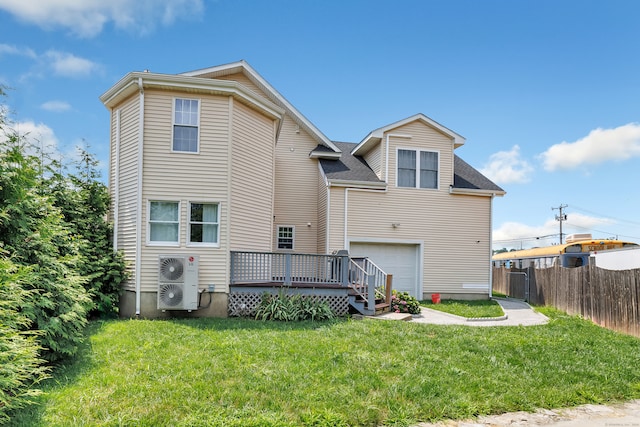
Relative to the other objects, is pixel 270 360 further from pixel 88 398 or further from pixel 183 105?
pixel 183 105

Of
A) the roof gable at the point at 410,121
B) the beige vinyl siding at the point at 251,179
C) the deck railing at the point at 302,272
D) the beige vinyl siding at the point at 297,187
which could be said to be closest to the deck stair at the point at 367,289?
the deck railing at the point at 302,272

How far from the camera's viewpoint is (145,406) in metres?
4.13

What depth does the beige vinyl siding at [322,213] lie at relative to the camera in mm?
14070

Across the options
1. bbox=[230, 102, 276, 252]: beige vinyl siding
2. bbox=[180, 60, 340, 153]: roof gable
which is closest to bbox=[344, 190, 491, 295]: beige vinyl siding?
bbox=[180, 60, 340, 153]: roof gable

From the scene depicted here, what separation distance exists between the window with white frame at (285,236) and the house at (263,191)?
0.04 m

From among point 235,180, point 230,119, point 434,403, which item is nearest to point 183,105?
point 230,119

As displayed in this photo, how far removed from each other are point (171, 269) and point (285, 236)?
613cm

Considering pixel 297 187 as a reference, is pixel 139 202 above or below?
below

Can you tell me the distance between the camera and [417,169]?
14711mm

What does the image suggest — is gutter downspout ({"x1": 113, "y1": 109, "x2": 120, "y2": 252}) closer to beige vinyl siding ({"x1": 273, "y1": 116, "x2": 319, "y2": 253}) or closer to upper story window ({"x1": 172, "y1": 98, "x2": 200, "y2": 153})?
upper story window ({"x1": 172, "y1": 98, "x2": 200, "y2": 153})

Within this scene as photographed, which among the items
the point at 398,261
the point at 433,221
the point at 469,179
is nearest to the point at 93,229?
the point at 398,261

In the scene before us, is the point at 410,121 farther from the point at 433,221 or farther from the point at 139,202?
the point at 139,202

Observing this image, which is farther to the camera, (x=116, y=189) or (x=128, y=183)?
(x=116, y=189)

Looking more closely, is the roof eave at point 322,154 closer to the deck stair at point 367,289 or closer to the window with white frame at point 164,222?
the deck stair at point 367,289
